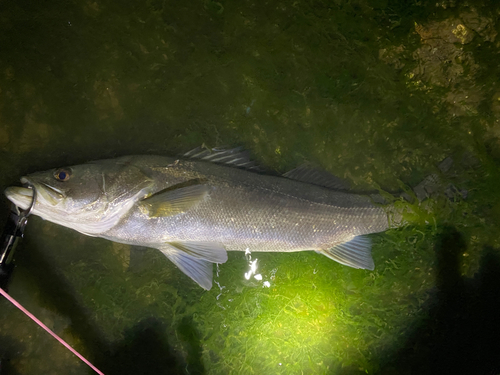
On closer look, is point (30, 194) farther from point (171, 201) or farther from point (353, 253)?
point (353, 253)

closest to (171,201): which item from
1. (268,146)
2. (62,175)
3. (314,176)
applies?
(62,175)

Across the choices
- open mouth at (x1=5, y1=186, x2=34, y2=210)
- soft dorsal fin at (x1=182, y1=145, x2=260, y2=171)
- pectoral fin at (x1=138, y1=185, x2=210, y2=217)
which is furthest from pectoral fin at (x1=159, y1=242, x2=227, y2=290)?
open mouth at (x1=5, y1=186, x2=34, y2=210)

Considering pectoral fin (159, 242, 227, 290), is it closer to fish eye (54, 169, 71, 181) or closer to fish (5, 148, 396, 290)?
fish (5, 148, 396, 290)

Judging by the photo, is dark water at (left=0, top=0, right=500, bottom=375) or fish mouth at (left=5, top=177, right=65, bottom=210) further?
dark water at (left=0, top=0, right=500, bottom=375)

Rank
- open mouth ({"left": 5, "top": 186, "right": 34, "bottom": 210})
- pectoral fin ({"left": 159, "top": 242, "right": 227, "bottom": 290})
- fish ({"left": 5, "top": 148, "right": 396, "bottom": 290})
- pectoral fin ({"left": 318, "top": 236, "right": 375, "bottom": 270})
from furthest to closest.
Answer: pectoral fin ({"left": 318, "top": 236, "right": 375, "bottom": 270}), pectoral fin ({"left": 159, "top": 242, "right": 227, "bottom": 290}), fish ({"left": 5, "top": 148, "right": 396, "bottom": 290}), open mouth ({"left": 5, "top": 186, "right": 34, "bottom": 210})

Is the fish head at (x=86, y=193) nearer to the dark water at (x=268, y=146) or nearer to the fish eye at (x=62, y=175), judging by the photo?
the fish eye at (x=62, y=175)

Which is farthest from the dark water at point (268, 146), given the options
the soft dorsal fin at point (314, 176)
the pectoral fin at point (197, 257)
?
the pectoral fin at point (197, 257)

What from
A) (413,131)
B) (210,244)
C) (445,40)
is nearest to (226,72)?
(210,244)
